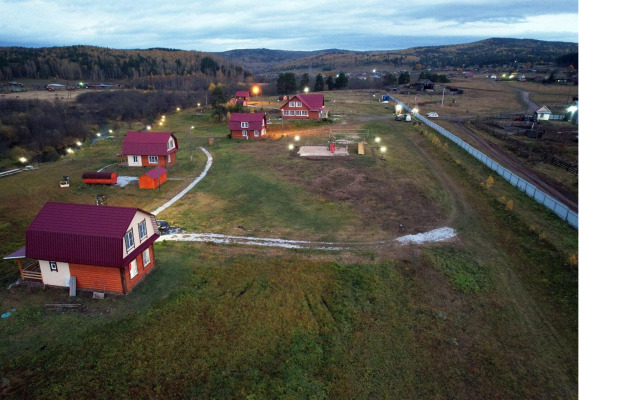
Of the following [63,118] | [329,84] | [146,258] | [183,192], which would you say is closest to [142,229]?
[146,258]

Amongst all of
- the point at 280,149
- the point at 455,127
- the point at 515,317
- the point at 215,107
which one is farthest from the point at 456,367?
the point at 215,107

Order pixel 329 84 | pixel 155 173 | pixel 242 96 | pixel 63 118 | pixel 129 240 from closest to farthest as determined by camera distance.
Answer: pixel 129 240 → pixel 155 173 → pixel 63 118 → pixel 242 96 → pixel 329 84

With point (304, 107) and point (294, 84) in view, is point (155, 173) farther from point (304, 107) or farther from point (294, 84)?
point (294, 84)

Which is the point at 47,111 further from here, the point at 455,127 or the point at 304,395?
the point at 304,395

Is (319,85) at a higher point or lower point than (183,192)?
higher

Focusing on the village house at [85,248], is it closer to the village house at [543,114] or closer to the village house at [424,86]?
the village house at [543,114]

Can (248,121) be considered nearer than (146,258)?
No

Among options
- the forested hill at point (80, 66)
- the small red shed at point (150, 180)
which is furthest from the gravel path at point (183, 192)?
the forested hill at point (80, 66)
